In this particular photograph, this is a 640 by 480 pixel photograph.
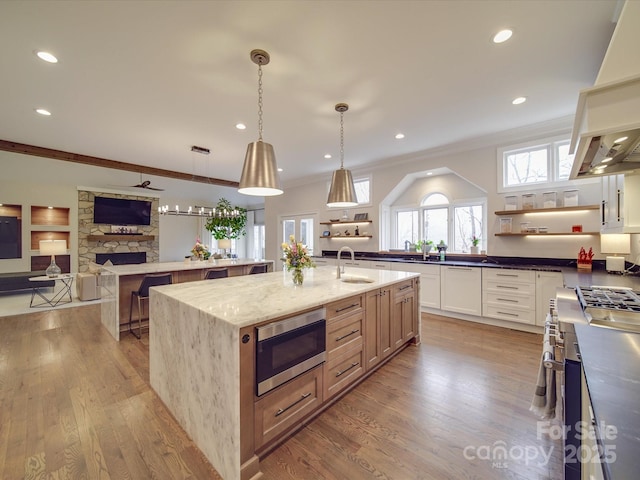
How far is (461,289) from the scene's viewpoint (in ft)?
14.0

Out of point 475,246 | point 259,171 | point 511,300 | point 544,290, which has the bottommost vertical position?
point 511,300

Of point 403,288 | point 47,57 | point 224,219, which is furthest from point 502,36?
point 224,219

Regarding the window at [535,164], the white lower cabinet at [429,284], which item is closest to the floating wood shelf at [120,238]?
the white lower cabinet at [429,284]

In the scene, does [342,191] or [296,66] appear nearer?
[296,66]

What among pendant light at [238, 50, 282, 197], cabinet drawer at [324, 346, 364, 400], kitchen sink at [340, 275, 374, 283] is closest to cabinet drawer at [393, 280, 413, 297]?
kitchen sink at [340, 275, 374, 283]

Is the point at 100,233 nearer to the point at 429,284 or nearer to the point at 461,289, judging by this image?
the point at 429,284

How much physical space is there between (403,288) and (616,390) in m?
2.36

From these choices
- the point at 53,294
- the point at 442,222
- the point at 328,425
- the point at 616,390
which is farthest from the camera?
the point at 53,294

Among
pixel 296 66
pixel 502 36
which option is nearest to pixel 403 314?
pixel 502 36

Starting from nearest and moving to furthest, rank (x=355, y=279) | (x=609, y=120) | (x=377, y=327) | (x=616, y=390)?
1. (x=616, y=390)
2. (x=609, y=120)
3. (x=377, y=327)
4. (x=355, y=279)

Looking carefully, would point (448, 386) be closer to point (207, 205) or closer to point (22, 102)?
point (22, 102)

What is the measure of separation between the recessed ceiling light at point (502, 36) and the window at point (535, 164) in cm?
249

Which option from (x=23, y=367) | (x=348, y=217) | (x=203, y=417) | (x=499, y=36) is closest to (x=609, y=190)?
(x=499, y=36)

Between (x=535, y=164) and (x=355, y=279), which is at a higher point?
(x=535, y=164)
